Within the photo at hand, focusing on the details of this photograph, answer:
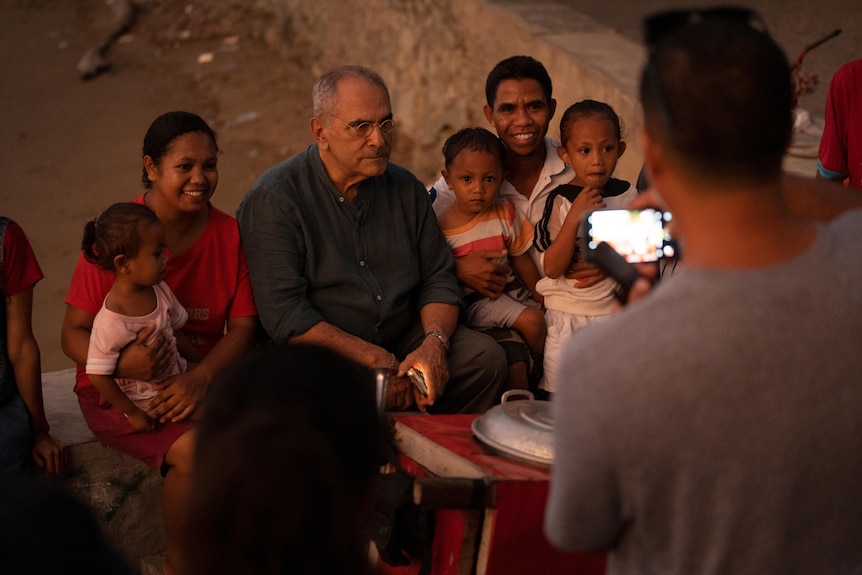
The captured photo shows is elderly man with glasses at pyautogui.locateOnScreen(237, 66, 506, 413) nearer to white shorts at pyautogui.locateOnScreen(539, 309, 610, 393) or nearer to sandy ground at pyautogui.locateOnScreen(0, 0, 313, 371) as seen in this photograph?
white shorts at pyautogui.locateOnScreen(539, 309, 610, 393)

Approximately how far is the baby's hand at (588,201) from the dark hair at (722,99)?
227 centimetres

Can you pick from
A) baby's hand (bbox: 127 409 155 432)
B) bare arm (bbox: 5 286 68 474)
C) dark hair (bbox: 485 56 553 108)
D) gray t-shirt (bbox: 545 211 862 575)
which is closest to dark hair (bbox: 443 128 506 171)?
dark hair (bbox: 485 56 553 108)

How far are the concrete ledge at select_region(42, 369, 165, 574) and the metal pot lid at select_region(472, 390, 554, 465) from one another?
1559mm

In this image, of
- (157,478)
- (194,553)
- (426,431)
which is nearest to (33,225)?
(157,478)

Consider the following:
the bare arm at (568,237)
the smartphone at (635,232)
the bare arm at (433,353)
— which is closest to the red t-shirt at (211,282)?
the bare arm at (433,353)

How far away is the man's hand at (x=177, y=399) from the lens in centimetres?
334

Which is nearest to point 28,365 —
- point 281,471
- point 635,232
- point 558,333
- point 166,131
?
point 166,131

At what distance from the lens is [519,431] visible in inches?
103

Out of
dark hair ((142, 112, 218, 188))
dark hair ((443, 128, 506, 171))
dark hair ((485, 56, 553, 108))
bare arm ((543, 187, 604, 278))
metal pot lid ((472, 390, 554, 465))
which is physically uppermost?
dark hair ((485, 56, 553, 108))

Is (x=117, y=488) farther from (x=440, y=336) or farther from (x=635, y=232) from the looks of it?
(x=635, y=232)

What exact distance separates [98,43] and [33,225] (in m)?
3.40

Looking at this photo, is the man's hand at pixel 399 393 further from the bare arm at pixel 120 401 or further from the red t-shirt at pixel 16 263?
the red t-shirt at pixel 16 263

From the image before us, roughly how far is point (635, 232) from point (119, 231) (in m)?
1.59

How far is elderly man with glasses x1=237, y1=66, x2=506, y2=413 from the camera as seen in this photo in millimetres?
3596
